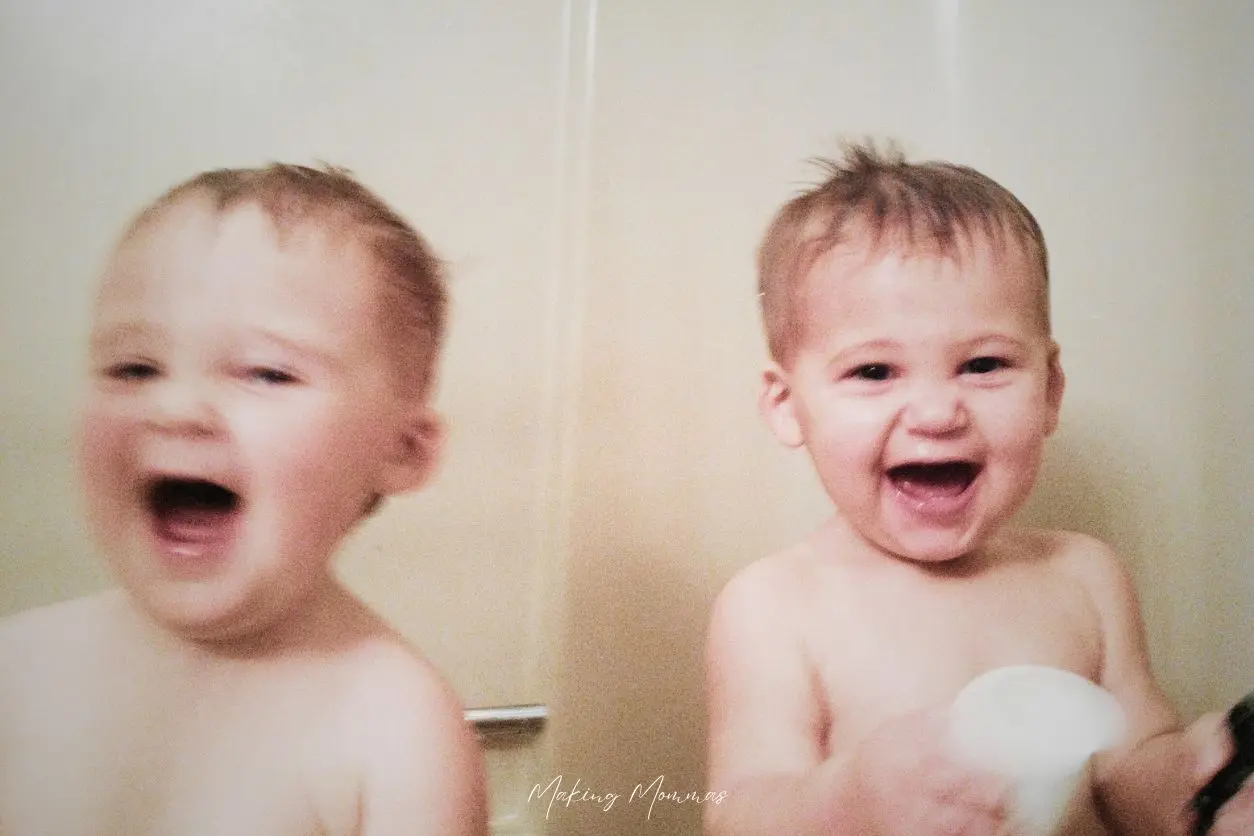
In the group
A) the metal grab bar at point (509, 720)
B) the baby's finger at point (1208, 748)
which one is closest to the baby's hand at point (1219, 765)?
the baby's finger at point (1208, 748)

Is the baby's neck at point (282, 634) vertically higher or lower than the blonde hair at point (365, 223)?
lower

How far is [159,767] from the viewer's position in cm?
38

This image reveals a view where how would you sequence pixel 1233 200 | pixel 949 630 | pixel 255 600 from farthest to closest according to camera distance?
1. pixel 1233 200
2. pixel 949 630
3. pixel 255 600

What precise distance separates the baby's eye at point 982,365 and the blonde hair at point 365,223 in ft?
0.96

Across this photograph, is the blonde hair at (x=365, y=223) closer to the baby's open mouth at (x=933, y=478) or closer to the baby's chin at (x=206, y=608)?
the baby's chin at (x=206, y=608)

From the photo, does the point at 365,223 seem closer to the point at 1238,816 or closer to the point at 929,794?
the point at 929,794

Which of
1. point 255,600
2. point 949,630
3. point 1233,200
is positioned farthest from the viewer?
point 1233,200

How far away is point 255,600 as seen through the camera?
0.38 m

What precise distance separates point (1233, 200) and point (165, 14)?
698mm

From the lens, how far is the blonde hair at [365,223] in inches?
16.1

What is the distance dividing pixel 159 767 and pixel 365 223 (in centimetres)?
27

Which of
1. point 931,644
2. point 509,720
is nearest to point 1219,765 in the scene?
point 931,644

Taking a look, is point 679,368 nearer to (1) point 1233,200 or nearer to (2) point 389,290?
(2) point 389,290

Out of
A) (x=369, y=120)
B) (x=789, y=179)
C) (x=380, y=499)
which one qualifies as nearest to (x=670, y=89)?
(x=789, y=179)
